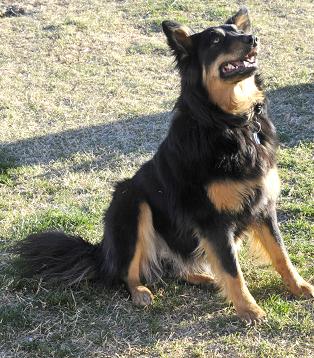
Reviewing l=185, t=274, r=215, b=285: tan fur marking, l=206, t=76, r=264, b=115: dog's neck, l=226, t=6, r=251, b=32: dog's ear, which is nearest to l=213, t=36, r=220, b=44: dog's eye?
l=206, t=76, r=264, b=115: dog's neck

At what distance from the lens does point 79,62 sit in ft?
31.0

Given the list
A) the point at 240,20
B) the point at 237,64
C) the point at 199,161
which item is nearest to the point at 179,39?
the point at 237,64

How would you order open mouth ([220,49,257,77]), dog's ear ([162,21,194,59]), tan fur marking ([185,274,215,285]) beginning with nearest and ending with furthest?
1. open mouth ([220,49,257,77])
2. dog's ear ([162,21,194,59])
3. tan fur marking ([185,274,215,285])

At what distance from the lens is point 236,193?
11.5 ft

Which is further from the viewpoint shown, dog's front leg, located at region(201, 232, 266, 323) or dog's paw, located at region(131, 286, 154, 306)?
dog's paw, located at region(131, 286, 154, 306)

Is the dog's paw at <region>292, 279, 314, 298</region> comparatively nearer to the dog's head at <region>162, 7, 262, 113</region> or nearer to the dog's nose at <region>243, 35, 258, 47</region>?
the dog's head at <region>162, 7, 262, 113</region>

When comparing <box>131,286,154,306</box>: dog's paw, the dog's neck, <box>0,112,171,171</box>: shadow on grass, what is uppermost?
the dog's neck

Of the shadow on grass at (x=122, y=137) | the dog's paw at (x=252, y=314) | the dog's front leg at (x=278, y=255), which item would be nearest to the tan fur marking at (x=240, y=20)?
the dog's front leg at (x=278, y=255)

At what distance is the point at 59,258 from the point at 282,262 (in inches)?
62.8

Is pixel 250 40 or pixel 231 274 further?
pixel 231 274

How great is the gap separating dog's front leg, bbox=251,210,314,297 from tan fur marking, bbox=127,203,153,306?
2.41ft

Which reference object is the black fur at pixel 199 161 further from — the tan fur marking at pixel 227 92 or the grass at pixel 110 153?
the grass at pixel 110 153

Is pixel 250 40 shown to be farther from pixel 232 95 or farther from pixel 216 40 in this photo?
pixel 232 95

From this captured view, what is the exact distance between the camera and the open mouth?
11.3 feet
